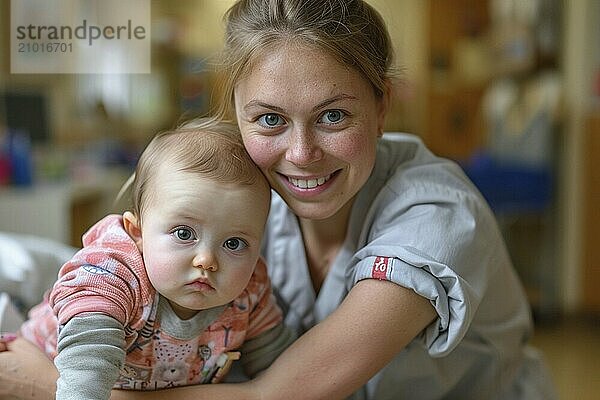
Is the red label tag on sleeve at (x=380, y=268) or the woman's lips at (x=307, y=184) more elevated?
the woman's lips at (x=307, y=184)

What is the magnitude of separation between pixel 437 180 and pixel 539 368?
31 cm

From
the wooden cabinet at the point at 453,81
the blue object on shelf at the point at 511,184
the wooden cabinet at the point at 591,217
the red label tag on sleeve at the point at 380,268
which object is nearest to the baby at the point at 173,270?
the red label tag on sleeve at the point at 380,268

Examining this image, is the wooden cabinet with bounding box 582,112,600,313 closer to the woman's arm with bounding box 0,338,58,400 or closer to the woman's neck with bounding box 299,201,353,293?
the woman's neck with bounding box 299,201,353,293

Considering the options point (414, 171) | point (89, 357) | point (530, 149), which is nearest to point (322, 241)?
point (414, 171)

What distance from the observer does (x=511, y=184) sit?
276cm

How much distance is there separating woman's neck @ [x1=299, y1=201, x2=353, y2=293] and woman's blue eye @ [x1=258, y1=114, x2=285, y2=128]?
178 mm

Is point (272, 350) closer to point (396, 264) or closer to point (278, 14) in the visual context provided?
point (396, 264)

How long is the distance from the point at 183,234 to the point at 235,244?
48 millimetres

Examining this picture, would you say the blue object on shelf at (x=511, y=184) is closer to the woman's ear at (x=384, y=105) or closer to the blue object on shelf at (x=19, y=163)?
the blue object on shelf at (x=19, y=163)

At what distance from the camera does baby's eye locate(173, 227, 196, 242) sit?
0.76 meters

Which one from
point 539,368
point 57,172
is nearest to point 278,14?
point 539,368

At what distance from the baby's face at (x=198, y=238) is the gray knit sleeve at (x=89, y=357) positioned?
70 millimetres

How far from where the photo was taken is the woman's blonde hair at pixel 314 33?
807 millimetres

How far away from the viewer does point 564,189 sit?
292cm
